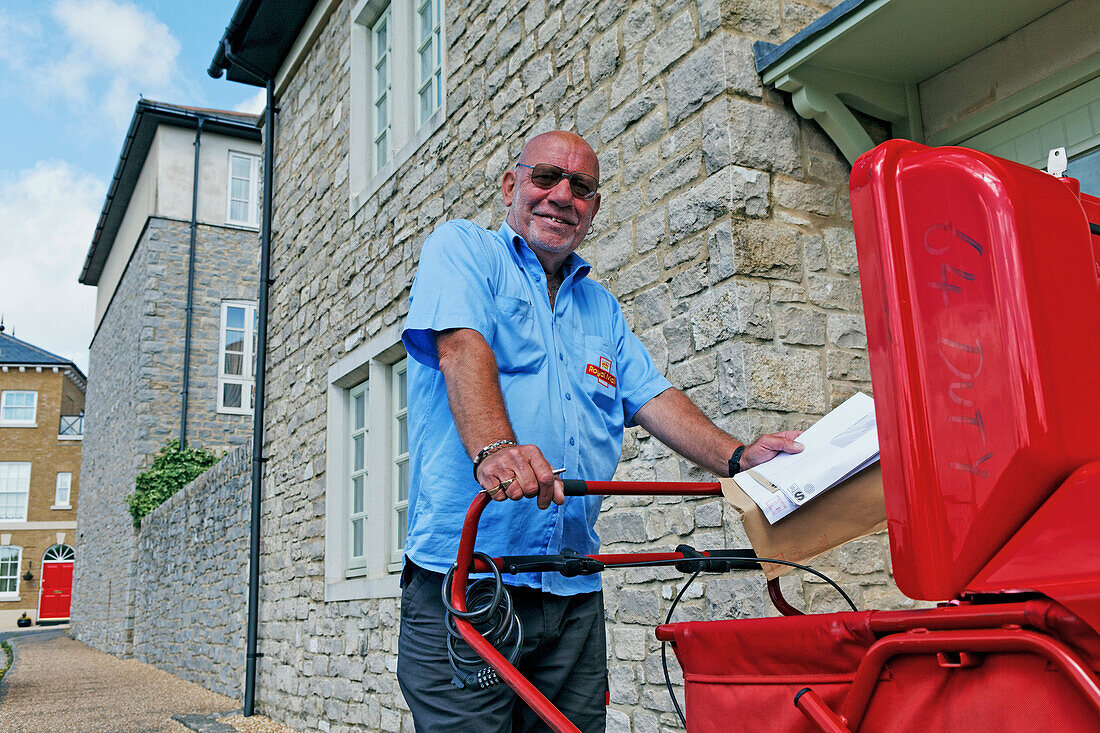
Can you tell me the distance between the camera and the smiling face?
2.38 metres

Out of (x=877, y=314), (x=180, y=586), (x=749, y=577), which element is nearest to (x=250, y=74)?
(x=180, y=586)

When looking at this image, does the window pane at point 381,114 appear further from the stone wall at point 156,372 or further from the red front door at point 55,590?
the red front door at point 55,590

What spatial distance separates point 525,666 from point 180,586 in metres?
11.9

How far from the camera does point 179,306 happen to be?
18391 millimetres

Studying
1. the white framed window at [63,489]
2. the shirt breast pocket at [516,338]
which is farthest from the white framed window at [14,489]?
the shirt breast pocket at [516,338]

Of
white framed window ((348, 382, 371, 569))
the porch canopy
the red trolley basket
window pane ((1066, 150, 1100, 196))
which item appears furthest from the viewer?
white framed window ((348, 382, 371, 569))

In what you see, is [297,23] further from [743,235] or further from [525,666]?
[525,666]

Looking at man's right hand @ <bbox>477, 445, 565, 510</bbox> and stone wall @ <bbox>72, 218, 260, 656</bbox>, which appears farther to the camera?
stone wall @ <bbox>72, 218, 260, 656</bbox>

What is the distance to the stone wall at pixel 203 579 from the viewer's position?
997 centimetres

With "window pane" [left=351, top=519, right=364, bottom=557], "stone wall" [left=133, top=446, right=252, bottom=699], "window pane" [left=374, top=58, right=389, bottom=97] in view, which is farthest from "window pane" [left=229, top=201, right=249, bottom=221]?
"window pane" [left=351, top=519, right=364, bottom=557]

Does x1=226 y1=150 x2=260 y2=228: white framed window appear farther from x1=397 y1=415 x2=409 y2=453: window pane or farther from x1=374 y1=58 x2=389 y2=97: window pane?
x1=397 y1=415 x2=409 y2=453: window pane

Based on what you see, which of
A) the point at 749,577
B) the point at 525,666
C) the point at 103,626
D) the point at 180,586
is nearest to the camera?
the point at 525,666

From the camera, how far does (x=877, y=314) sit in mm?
1289

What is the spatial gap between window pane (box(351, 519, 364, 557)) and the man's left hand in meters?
5.66
